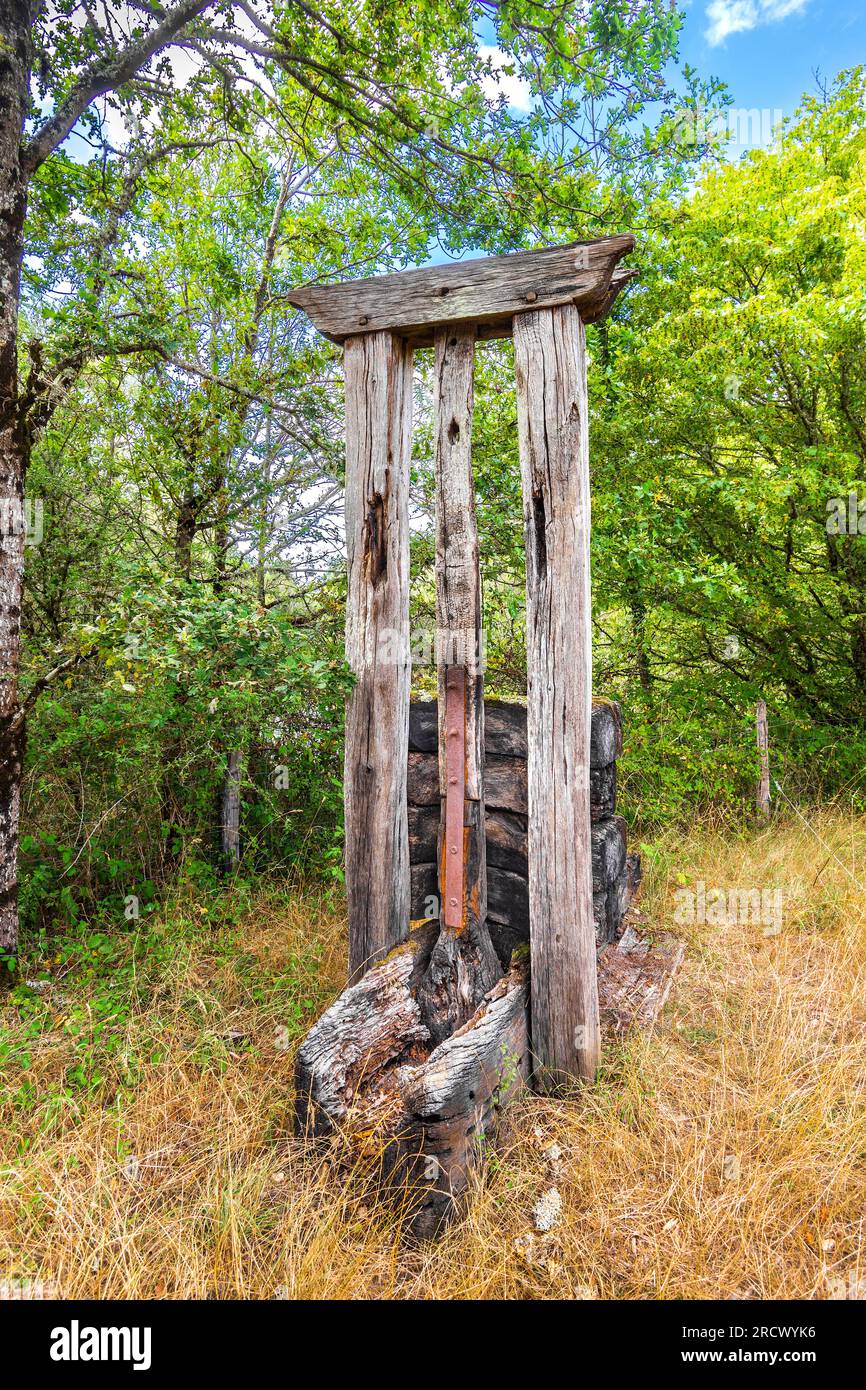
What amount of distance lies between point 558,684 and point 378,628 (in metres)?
0.76

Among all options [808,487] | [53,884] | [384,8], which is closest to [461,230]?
[384,8]

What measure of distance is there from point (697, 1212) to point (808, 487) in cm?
496

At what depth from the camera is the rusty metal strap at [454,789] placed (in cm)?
254

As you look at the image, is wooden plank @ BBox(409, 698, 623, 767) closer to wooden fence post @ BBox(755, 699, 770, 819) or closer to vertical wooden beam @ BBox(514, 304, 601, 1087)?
vertical wooden beam @ BBox(514, 304, 601, 1087)

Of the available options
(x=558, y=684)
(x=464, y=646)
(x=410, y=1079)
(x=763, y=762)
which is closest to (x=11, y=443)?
(x=464, y=646)

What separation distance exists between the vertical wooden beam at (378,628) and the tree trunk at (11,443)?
5.87 ft

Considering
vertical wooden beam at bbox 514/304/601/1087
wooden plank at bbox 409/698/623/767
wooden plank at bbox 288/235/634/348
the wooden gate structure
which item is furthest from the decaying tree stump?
wooden plank at bbox 288/235/634/348

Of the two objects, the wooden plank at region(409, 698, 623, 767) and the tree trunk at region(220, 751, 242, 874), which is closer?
the wooden plank at region(409, 698, 623, 767)

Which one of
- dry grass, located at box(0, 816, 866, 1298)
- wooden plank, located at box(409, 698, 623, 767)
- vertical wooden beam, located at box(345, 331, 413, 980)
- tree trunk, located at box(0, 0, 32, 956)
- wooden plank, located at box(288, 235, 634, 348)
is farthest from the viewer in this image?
tree trunk, located at box(0, 0, 32, 956)

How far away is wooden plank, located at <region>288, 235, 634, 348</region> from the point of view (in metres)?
2.39

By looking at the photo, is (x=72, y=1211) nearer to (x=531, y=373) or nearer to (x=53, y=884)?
(x=53, y=884)

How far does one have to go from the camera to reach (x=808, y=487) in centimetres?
511

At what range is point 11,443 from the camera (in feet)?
10.6

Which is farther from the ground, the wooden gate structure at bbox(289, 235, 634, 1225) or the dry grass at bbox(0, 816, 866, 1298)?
the wooden gate structure at bbox(289, 235, 634, 1225)
